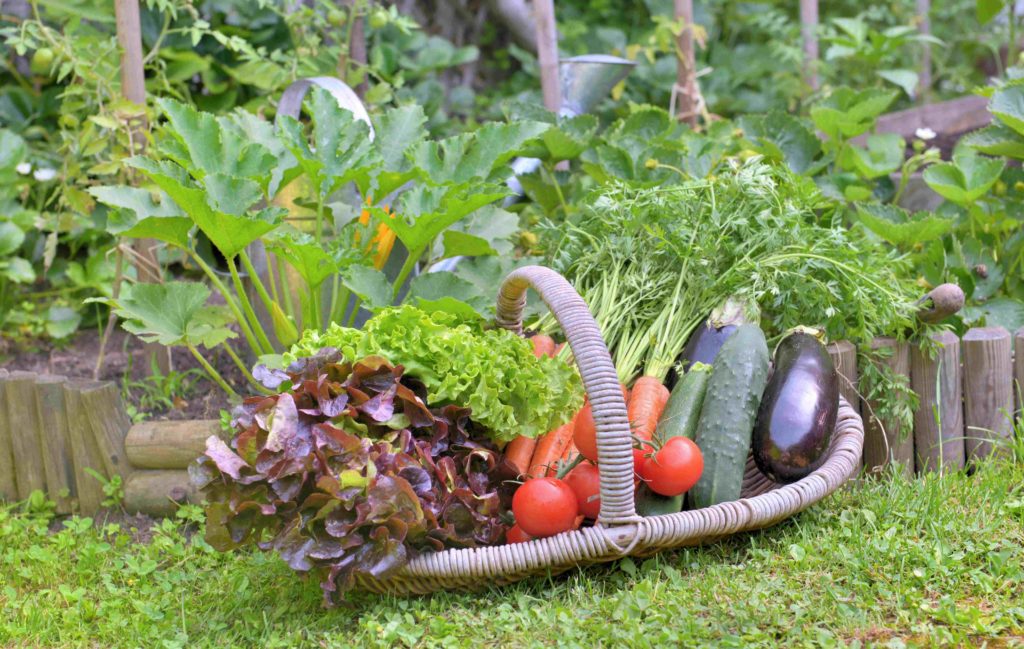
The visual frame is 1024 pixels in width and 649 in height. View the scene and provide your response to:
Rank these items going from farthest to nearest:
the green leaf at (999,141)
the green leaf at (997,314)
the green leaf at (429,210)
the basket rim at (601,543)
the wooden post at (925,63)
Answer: the wooden post at (925,63) < the green leaf at (999,141) < the green leaf at (997,314) < the green leaf at (429,210) < the basket rim at (601,543)

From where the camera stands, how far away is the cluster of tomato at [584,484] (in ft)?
7.59

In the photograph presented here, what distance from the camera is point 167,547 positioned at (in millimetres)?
2893

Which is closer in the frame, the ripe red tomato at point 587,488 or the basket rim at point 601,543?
the basket rim at point 601,543

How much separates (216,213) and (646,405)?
115 cm

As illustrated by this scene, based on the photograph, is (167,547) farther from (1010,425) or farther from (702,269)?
(1010,425)

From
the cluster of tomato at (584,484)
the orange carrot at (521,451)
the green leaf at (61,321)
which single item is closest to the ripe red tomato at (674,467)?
the cluster of tomato at (584,484)

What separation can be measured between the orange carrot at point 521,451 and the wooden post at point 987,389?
129 centimetres

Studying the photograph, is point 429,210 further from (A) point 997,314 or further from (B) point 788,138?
(A) point 997,314

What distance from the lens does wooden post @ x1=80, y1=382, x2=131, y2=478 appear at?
3.10 m

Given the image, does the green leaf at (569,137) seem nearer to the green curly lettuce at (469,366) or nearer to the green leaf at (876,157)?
the green leaf at (876,157)

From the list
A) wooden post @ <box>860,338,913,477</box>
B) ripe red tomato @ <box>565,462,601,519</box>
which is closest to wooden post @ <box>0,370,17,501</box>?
ripe red tomato @ <box>565,462,601,519</box>

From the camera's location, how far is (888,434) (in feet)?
9.94

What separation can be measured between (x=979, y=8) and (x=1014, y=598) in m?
2.80

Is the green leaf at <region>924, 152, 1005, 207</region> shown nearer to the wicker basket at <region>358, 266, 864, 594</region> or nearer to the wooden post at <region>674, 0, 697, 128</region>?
the wooden post at <region>674, 0, 697, 128</region>
